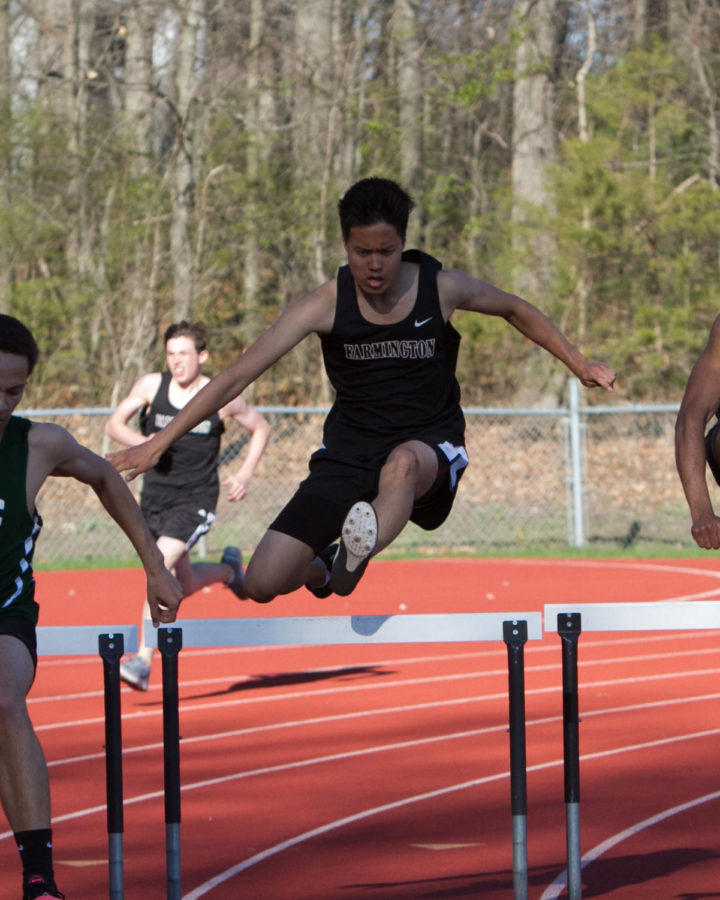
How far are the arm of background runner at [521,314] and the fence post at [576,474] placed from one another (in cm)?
1153

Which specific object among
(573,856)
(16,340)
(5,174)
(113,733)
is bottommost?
(573,856)

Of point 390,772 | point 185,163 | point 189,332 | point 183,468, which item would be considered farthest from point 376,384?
point 185,163

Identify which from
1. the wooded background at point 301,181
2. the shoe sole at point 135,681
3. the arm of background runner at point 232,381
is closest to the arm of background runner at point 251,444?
the shoe sole at point 135,681

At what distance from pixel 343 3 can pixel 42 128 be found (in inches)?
220

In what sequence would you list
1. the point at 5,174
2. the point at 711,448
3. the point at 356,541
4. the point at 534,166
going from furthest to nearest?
the point at 534,166 → the point at 5,174 → the point at 356,541 → the point at 711,448

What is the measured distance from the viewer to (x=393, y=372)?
511cm

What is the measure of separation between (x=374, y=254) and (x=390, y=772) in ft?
8.93

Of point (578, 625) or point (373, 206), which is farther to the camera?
point (373, 206)

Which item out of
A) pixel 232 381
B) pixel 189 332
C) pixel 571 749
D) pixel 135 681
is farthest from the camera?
pixel 189 332

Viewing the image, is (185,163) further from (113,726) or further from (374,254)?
(113,726)

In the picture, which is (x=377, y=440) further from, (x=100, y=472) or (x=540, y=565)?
(x=540, y=565)

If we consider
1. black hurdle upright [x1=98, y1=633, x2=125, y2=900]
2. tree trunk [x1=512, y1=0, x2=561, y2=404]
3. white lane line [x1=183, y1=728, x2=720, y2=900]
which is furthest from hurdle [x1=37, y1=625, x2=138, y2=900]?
tree trunk [x1=512, y1=0, x2=561, y2=404]

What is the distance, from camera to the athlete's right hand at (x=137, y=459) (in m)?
4.55

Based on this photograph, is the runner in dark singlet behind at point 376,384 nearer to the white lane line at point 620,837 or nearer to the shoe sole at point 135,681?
the white lane line at point 620,837
